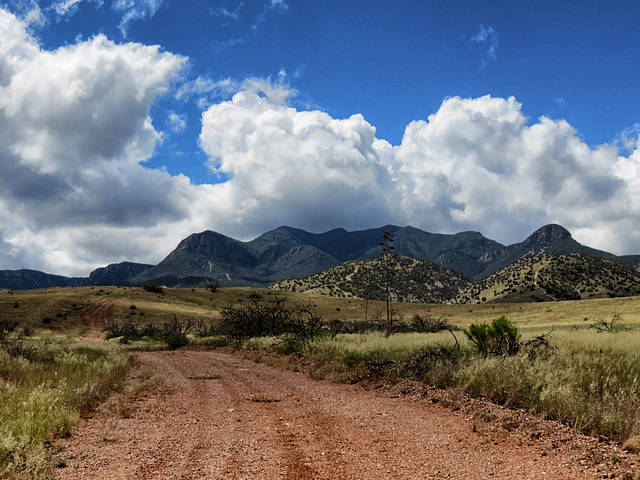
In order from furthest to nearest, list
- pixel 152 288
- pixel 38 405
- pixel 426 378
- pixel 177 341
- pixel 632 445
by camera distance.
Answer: pixel 152 288
pixel 177 341
pixel 426 378
pixel 38 405
pixel 632 445

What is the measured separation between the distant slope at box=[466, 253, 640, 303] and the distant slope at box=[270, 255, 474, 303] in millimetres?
12724

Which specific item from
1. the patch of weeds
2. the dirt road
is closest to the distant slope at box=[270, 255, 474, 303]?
the dirt road

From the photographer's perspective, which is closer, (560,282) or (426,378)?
(426,378)

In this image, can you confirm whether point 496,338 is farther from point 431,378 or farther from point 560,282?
point 560,282

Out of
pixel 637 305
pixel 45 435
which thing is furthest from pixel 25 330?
pixel 637 305

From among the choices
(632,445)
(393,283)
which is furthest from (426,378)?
(393,283)

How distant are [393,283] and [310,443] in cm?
13227

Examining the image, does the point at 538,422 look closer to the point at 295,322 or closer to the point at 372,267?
the point at 295,322

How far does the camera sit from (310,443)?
22.8 ft

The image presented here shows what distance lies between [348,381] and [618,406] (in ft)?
26.7

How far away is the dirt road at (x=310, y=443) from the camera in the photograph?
5.59 meters

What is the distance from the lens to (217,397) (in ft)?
37.9

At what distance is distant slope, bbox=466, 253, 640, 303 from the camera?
344ft

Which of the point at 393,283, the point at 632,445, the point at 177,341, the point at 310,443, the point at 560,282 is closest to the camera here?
the point at 632,445
